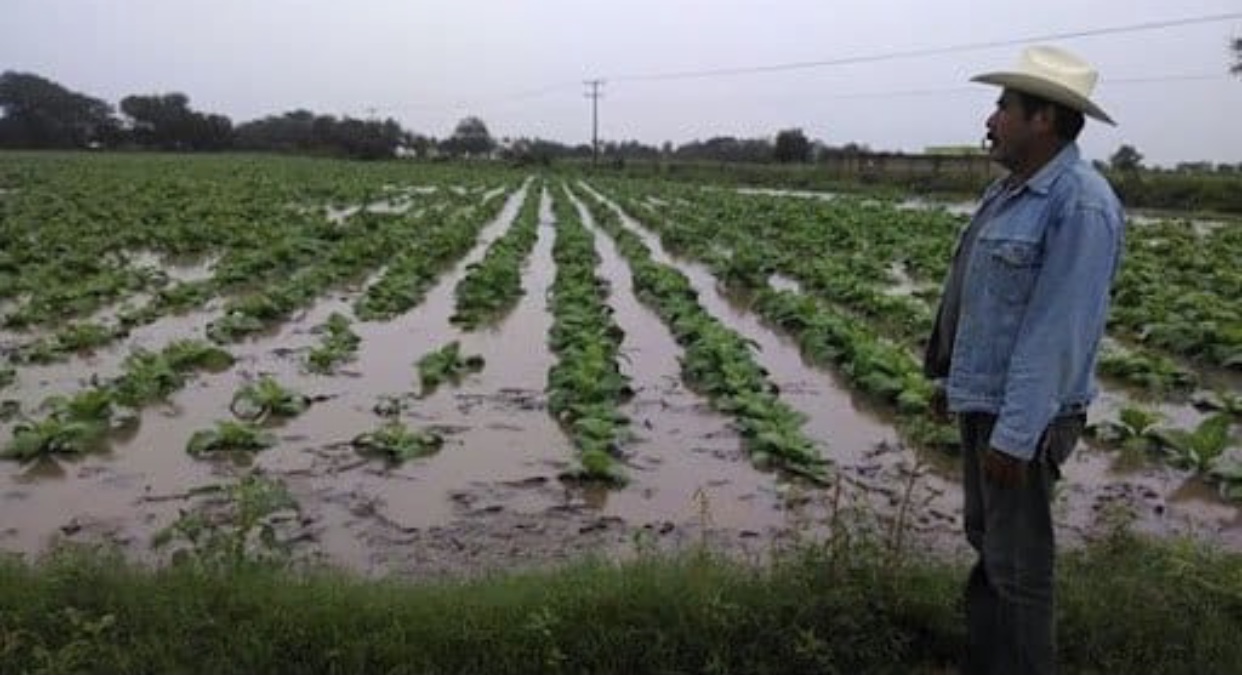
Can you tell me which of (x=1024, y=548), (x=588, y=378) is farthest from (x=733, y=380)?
(x=1024, y=548)

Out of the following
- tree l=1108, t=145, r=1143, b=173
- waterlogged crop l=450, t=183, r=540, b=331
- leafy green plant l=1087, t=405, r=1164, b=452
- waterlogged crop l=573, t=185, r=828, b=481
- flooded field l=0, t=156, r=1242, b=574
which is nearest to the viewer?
flooded field l=0, t=156, r=1242, b=574

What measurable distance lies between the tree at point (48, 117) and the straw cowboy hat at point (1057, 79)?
96645 millimetres

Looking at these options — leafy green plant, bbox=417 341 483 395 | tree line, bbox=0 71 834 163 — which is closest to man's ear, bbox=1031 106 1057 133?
leafy green plant, bbox=417 341 483 395

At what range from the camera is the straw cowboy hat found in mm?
3193

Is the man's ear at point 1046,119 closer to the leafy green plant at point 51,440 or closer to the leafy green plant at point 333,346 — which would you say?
the leafy green plant at point 51,440

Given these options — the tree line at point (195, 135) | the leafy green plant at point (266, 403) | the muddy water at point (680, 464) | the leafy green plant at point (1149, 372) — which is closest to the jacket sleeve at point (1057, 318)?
the muddy water at point (680, 464)

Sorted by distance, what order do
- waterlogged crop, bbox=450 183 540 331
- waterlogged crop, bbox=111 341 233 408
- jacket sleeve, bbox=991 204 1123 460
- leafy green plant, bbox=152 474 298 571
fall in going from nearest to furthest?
1. jacket sleeve, bbox=991 204 1123 460
2. leafy green plant, bbox=152 474 298 571
3. waterlogged crop, bbox=111 341 233 408
4. waterlogged crop, bbox=450 183 540 331

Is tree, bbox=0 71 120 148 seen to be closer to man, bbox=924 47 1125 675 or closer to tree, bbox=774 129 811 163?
tree, bbox=774 129 811 163

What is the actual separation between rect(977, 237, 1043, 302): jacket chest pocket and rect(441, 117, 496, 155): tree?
330 feet

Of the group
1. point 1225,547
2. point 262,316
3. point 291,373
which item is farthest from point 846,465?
point 262,316

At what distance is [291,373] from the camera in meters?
8.92

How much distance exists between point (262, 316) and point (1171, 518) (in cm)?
819

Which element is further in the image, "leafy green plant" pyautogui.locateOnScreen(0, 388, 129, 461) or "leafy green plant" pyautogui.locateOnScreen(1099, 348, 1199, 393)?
"leafy green plant" pyautogui.locateOnScreen(1099, 348, 1199, 393)

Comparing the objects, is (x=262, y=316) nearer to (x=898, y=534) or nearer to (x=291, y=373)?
(x=291, y=373)
